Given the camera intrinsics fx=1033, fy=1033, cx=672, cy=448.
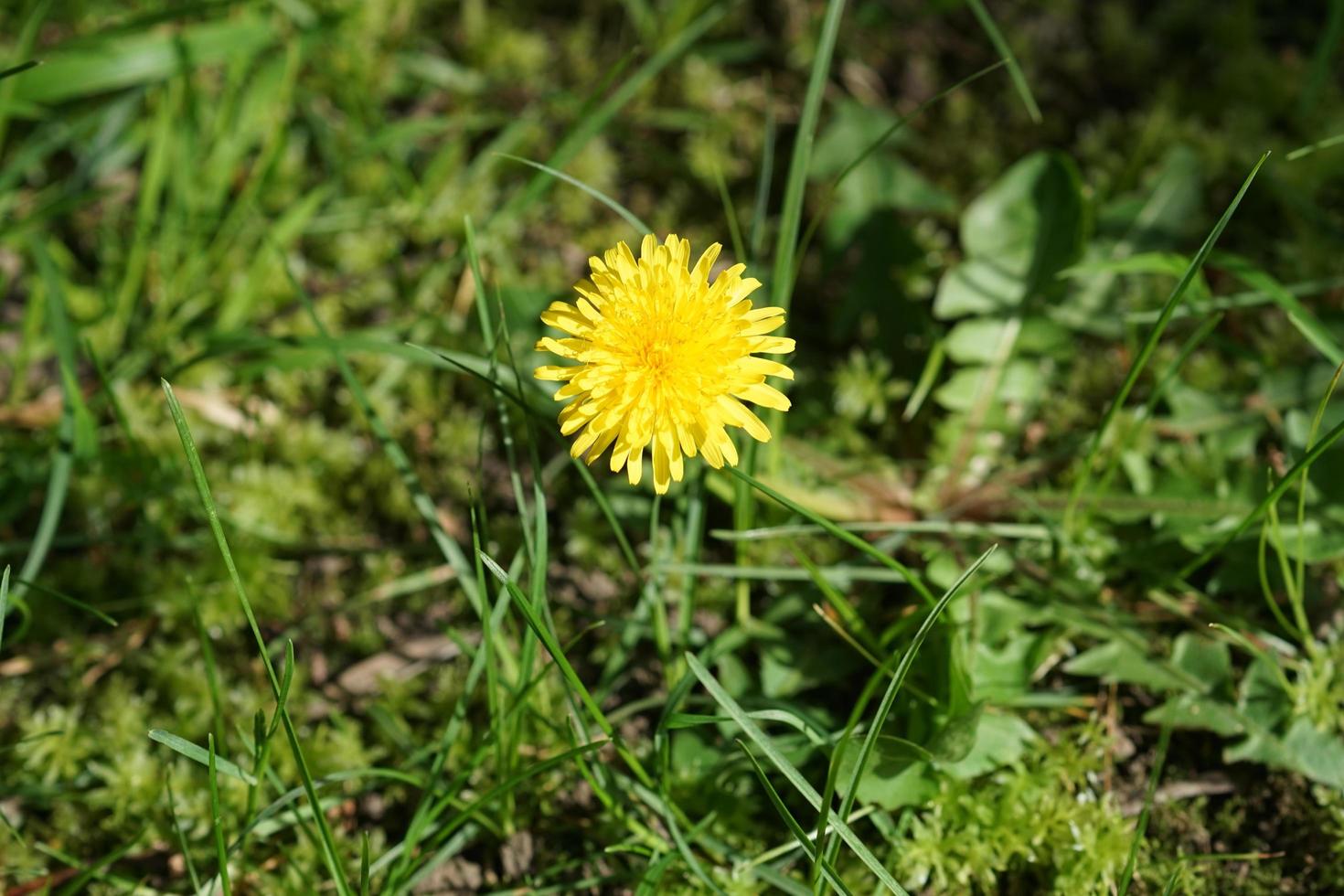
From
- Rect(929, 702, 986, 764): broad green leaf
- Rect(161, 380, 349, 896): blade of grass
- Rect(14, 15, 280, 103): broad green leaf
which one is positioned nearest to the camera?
Rect(161, 380, 349, 896): blade of grass

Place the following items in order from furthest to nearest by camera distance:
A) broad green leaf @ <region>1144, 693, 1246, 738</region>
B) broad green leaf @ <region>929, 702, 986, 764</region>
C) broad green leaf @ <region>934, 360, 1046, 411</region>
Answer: broad green leaf @ <region>934, 360, 1046, 411</region>, broad green leaf @ <region>1144, 693, 1246, 738</region>, broad green leaf @ <region>929, 702, 986, 764</region>

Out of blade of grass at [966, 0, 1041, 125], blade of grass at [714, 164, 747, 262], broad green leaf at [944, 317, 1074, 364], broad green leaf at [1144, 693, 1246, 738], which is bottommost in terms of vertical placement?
broad green leaf at [1144, 693, 1246, 738]

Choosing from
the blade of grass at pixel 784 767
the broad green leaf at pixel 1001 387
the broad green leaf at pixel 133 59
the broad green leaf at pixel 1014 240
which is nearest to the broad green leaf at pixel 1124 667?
the broad green leaf at pixel 1001 387

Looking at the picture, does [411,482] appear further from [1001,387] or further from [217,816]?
[1001,387]

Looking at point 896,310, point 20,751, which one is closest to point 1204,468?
point 896,310

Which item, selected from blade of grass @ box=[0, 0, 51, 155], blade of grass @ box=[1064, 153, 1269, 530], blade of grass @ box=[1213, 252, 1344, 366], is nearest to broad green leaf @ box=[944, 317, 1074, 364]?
blade of grass @ box=[1213, 252, 1344, 366]

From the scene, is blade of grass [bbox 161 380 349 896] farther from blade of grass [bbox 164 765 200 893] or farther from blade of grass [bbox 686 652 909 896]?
blade of grass [bbox 686 652 909 896]

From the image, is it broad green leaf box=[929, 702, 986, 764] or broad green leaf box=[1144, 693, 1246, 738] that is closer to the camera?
broad green leaf box=[929, 702, 986, 764]
